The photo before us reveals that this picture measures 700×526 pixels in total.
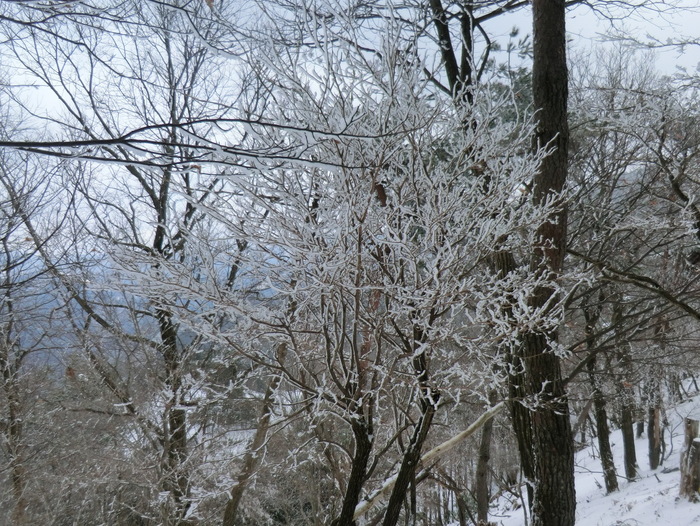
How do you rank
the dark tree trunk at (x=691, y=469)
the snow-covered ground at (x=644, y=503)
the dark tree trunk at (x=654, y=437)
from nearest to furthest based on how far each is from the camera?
the snow-covered ground at (x=644, y=503) → the dark tree trunk at (x=691, y=469) → the dark tree trunk at (x=654, y=437)

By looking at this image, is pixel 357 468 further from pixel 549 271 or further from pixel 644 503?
pixel 644 503

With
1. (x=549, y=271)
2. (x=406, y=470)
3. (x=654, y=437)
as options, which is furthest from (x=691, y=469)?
(x=406, y=470)

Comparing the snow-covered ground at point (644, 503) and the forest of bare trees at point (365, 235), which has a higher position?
the forest of bare trees at point (365, 235)

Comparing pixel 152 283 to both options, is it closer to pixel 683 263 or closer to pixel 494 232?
pixel 494 232

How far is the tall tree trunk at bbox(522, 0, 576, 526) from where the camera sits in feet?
14.0

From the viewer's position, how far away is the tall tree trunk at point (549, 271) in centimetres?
426

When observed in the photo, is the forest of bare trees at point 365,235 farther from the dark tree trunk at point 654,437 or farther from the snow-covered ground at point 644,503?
the dark tree trunk at point 654,437

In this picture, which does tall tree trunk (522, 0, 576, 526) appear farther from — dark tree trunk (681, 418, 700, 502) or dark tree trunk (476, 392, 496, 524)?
dark tree trunk (681, 418, 700, 502)

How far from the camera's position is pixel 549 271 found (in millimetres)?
4355

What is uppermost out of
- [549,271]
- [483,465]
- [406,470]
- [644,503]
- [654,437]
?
[549,271]

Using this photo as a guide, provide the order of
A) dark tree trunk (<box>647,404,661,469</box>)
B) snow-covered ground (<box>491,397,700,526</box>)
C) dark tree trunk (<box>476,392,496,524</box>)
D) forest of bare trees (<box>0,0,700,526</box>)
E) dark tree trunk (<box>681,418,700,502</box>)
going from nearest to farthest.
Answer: forest of bare trees (<box>0,0,700,526</box>) → snow-covered ground (<box>491,397,700,526</box>) → dark tree trunk (<box>681,418,700,502</box>) → dark tree trunk (<box>476,392,496,524</box>) → dark tree trunk (<box>647,404,661,469</box>)

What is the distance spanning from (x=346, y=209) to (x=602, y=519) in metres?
11.3

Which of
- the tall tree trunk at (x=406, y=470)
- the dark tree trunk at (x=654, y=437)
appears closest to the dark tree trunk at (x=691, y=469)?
the dark tree trunk at (x=654, y=437)

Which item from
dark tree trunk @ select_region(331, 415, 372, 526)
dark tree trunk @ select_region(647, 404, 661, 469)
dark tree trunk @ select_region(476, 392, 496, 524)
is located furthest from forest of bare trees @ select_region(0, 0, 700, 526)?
dark tree trunk @ select_region(647, 404, 661, 469)
